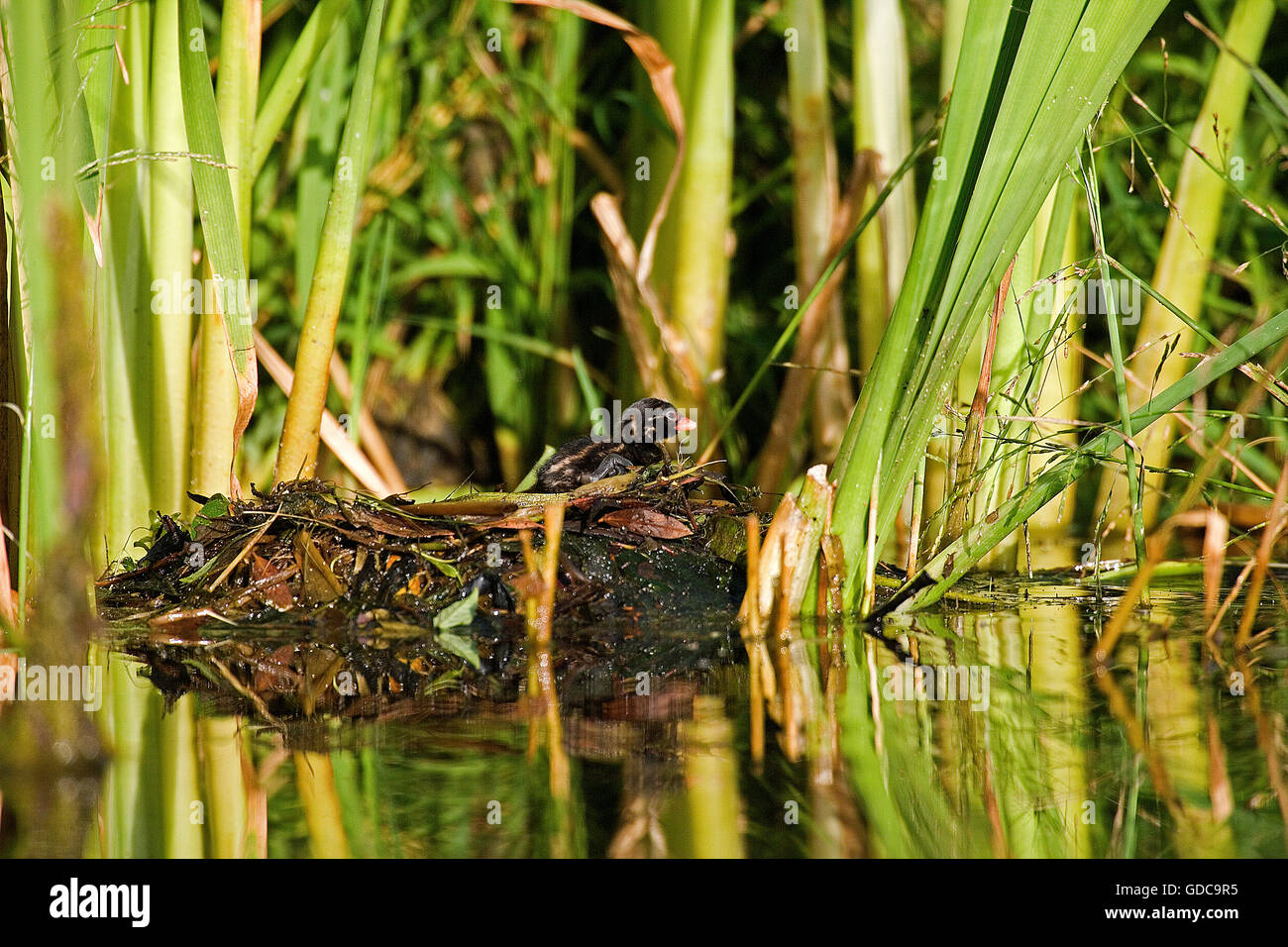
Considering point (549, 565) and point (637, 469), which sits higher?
point (637, 469)

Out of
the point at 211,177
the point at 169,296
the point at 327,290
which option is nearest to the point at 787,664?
the point at 327,290

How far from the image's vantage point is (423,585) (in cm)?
199

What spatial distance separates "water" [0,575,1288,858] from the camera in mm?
1099

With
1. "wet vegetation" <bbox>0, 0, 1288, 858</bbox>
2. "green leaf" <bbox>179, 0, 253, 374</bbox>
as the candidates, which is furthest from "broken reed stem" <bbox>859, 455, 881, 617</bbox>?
"green leaf" <bbox>179, 0, 253, 374</bbox>

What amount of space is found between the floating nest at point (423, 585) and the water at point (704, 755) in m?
0.02

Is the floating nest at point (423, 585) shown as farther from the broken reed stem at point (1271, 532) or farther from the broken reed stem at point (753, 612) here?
the broken reed stem at point (1271, 532)

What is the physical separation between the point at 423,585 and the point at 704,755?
0.82m

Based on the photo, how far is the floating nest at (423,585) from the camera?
5.91 feet

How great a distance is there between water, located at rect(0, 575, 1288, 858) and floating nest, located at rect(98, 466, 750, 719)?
24 millimetres

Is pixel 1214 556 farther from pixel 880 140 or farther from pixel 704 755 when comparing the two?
pixel 880 140

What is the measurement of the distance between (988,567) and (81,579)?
187 centimetres

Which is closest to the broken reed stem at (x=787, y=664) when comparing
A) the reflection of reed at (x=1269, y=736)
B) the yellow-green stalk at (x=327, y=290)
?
the reflection of reed at (x=1269, y=736)
